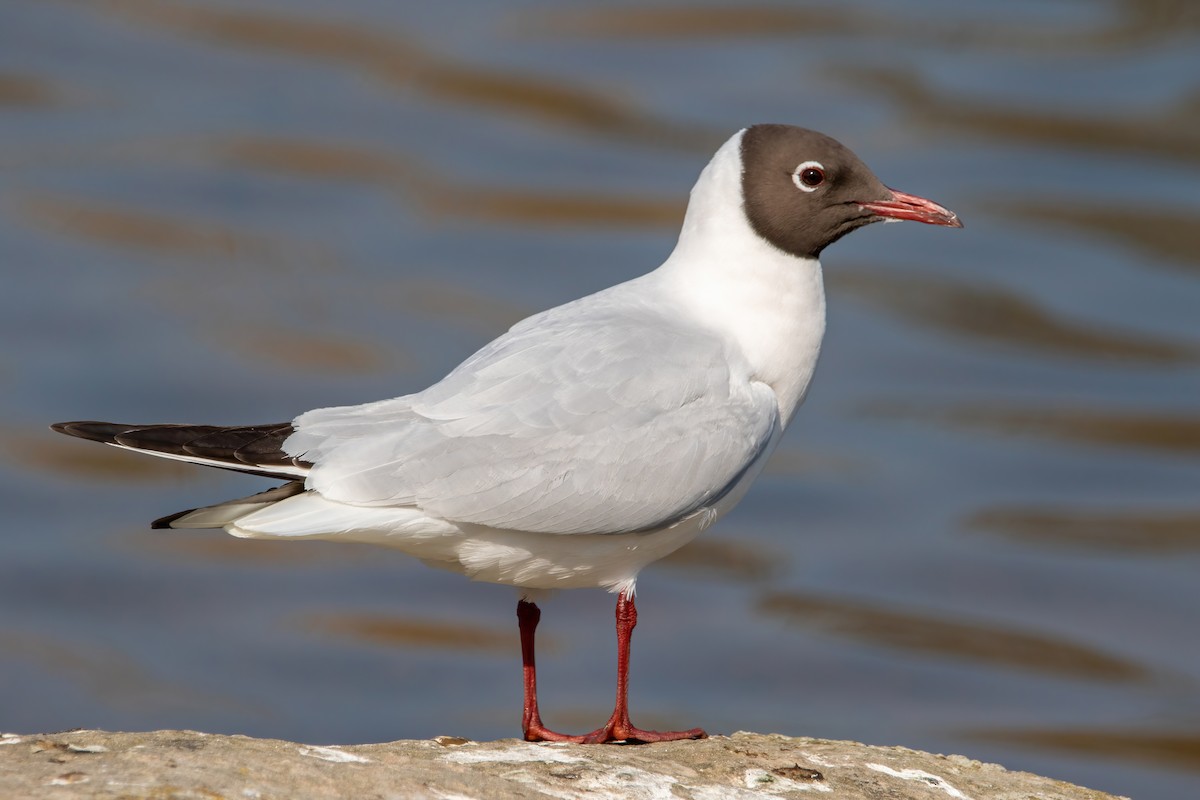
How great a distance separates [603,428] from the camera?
6219 millimetres

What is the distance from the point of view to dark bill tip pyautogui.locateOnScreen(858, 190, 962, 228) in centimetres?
683

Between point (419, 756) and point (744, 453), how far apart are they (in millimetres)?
1773

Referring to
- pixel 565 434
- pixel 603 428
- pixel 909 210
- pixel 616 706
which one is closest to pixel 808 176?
pixel 909 210

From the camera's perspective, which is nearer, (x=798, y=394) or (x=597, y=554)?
(x=597, y=554)

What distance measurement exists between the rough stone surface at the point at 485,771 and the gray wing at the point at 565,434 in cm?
83

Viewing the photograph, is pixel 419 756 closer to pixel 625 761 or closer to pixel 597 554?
pixel 625 761

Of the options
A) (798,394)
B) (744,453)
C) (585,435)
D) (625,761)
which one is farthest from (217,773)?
(798,394)

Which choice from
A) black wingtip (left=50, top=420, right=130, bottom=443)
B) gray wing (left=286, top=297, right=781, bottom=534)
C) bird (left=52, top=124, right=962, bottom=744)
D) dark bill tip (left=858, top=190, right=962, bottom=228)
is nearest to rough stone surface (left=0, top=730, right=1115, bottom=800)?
bird (left=52, top=124, right=962, bottom=744)

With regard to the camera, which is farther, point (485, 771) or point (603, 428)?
point (603, 428)

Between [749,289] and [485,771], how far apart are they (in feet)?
7.61

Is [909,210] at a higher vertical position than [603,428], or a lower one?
higher

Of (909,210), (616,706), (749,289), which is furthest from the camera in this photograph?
(909,210)

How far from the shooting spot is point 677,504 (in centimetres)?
623

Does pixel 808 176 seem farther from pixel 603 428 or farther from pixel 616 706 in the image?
pixel 616 706
